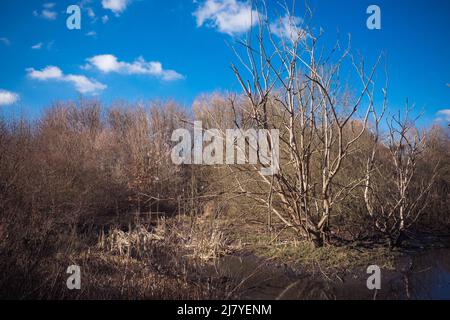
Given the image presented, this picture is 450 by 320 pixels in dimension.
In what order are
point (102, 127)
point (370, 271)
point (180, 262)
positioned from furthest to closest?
1. point (102, 127)
2. point (180, 262)
3. point (370, 271)

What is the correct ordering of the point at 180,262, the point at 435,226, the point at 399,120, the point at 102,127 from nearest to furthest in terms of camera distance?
1. the point at 180,262
2. the point at 399,120
3. the point at 435,226
4. the point at 102,127

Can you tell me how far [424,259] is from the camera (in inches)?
237

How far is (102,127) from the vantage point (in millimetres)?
24609

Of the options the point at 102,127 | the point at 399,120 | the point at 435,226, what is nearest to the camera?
the point at 399,120

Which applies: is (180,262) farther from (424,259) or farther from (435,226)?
(435,226)

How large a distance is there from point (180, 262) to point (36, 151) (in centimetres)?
736

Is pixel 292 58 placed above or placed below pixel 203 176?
above

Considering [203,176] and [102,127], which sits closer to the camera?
[203,176]

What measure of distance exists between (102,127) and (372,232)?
874 inches
